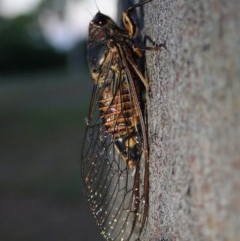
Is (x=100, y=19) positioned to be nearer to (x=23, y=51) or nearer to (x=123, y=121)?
(x=123, y=121)

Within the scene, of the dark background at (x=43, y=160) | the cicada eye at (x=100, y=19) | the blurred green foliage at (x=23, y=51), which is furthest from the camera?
the blurred green foliage at (x=23, y=51)

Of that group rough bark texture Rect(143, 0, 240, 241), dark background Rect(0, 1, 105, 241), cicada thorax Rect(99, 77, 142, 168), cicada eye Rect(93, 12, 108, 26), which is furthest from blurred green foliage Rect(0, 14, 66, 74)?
rough bark texture Rect(143, 0, 240, 241)

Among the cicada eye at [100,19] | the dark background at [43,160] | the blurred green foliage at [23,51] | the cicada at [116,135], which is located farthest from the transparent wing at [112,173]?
the blurred green foliage at [23,51]

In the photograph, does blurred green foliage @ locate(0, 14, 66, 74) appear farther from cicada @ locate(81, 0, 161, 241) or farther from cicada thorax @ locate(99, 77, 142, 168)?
cicada thorax @ locate(99, 77, 142, 168)

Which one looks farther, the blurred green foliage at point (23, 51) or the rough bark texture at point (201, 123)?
the blurred green foliage at point (23, 51)

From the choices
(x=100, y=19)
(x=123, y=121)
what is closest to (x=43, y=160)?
(x=100, y=19)

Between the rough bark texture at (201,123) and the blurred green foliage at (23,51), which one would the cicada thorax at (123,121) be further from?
the blurred green foliage at (23,51)

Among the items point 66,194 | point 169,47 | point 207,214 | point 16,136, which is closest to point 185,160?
point 207,214
